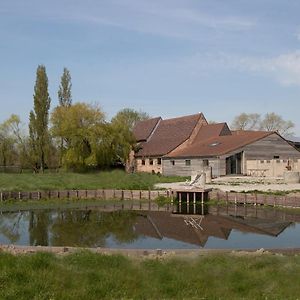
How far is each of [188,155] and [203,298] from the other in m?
30.9

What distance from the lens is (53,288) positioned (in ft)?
28.6

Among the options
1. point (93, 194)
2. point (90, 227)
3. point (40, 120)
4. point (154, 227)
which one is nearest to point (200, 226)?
point (154, 227)

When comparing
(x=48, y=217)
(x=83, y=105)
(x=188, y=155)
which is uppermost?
(x=83, y=105)

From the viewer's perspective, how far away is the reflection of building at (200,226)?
1792cm

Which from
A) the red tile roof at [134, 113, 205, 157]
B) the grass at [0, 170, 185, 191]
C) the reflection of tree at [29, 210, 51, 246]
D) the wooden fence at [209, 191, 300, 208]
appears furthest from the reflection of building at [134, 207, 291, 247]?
the red tile roof at [134, 113, 205, 157]

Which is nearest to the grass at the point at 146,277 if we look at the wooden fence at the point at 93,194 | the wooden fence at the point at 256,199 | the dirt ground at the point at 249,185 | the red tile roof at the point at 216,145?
the wooden fence at the point at 256,199

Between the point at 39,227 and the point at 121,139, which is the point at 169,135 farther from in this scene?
the point at 39,227

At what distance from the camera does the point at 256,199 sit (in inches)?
992

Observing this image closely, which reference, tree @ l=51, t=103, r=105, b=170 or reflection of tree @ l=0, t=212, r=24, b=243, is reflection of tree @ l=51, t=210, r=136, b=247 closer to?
reflection of tree @ l=0, t=212, r=24, b=243

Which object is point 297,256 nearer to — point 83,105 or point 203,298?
point 203,298

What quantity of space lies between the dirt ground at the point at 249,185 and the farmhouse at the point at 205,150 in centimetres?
253

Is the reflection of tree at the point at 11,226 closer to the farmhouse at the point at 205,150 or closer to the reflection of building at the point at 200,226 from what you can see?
the reflection of building at the point at 200,226

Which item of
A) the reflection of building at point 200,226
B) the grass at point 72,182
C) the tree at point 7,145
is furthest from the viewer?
the tree at point 7,145

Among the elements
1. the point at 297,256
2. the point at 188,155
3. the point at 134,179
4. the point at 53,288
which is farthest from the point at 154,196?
the point at 53,288
